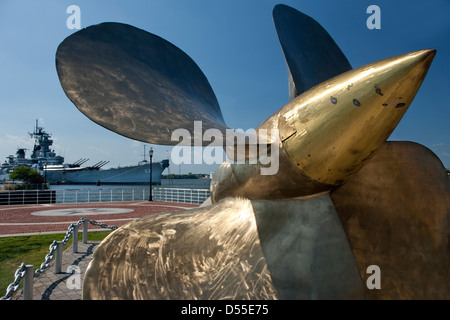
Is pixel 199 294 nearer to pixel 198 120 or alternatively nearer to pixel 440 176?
pixel 198 120

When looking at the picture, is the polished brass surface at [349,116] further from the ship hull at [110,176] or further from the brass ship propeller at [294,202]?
the ship hull at [110,176]

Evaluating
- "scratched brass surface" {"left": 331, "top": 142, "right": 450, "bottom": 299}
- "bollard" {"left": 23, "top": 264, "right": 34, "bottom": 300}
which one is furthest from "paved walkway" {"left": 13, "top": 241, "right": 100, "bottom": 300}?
"scratched brass surface" {"left": 331, "top": 142, "right": 450, "bottom": 299}

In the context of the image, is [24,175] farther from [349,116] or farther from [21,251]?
[349,116]

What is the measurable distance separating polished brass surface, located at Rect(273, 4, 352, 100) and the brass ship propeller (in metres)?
1.07

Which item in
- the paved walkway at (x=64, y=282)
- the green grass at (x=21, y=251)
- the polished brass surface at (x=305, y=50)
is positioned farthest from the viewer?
the green grass at (x=21, y=251)

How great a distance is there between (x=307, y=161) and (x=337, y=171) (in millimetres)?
204

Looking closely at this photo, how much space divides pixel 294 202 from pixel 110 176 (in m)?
58.1

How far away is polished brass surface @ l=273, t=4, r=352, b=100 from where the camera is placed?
297 centimetres

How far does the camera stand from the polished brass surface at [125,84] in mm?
1881

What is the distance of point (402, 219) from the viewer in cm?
203

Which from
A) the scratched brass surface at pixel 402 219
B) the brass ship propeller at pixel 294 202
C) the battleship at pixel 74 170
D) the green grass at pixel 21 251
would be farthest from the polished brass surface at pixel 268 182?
the battleship at pixel 74 170

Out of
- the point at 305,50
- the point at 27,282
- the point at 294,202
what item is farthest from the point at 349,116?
the point at 27,282

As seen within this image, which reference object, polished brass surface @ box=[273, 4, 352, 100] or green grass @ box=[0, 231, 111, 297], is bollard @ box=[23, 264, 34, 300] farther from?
polished brass surface @ box=[273, 4, 352, 100]
